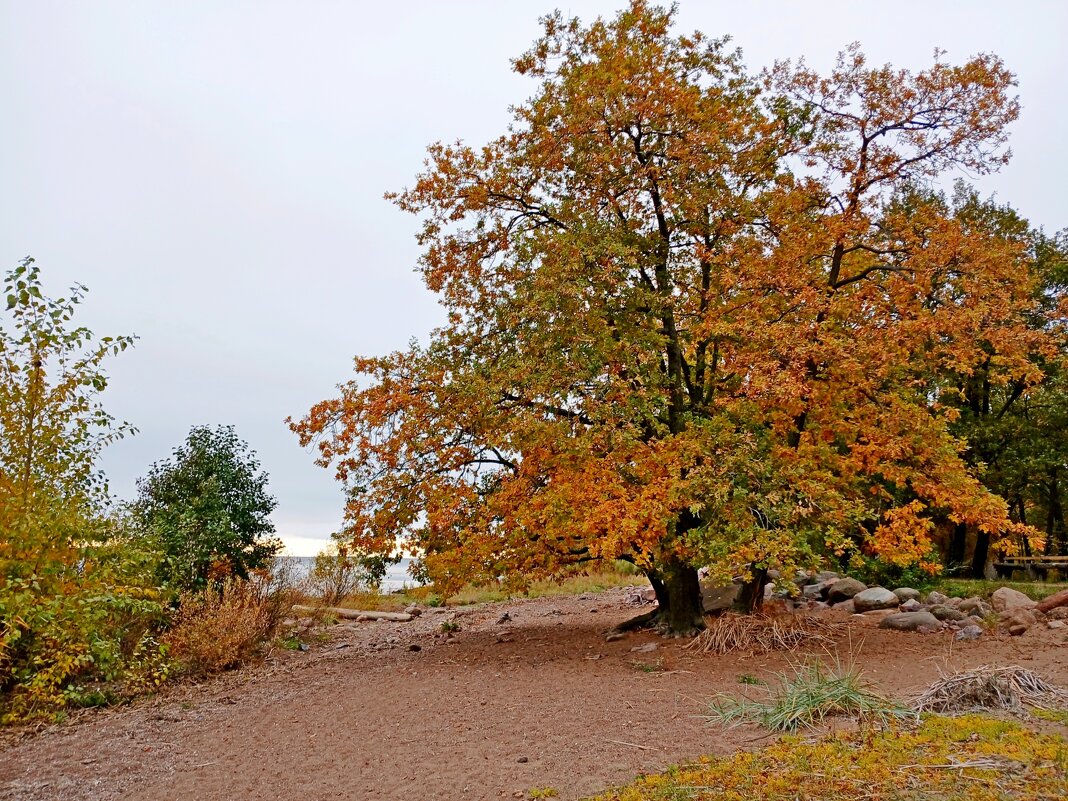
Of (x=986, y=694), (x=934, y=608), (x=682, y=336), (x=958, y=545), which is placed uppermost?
(x=682, y=336)

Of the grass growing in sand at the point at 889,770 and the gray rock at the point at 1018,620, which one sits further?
the gray rock at the point at 1018,620

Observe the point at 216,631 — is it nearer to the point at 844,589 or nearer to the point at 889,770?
the point at 889,770

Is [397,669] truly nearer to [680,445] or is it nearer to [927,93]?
[680,445]

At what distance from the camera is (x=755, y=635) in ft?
33.2

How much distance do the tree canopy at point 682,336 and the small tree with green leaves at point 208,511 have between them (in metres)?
3.52

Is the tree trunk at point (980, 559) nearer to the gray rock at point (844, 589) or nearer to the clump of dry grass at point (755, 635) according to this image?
the gray rock at point (844, 589)

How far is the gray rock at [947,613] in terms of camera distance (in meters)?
11.8

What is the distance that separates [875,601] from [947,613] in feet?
4.25

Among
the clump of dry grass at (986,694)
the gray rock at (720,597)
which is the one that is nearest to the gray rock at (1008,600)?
the gray rock at (720,597)

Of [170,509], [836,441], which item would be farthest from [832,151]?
[170,509]

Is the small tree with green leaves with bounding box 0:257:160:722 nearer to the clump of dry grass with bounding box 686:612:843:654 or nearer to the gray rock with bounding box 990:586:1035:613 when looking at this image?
the clump of dry grass with bounding box 686:612:843:654

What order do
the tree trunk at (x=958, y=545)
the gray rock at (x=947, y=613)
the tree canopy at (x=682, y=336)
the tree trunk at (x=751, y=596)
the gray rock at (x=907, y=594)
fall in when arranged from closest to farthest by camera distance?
the tree canopy at (x=682, y=336)
the tree trunk at (x=751, y=596)
the gray rock at (x=947, y=613)
the gray rock at (x=907, y=594)
the tree trunk at (x=958, y=545)

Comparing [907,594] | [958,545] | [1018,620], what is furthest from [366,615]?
[958,545]

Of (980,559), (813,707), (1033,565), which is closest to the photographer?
(813,707)
